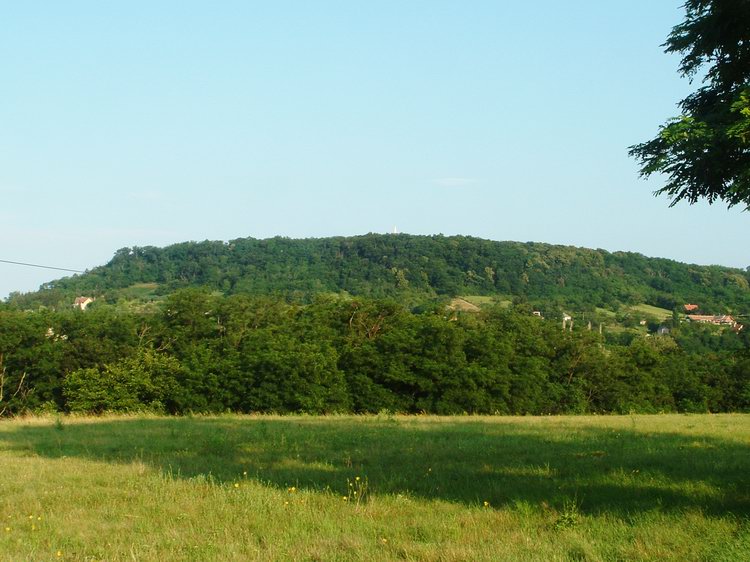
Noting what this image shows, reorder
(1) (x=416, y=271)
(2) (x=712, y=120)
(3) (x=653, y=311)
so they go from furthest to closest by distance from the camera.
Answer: (1) (x=416, y=271) < (3) (x=653, y=311) < (2) (x=712, y=120)

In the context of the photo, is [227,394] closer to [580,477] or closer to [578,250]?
[580,477]

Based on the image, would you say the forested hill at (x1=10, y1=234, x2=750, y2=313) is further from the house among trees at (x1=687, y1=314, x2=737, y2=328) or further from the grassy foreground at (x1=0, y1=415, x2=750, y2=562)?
the grassy foreground at (x1=0, y1=415, x2=750, y2=562)

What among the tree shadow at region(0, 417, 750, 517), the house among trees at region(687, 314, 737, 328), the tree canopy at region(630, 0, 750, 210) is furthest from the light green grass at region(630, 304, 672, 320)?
the tree canopy at region(630, 0, 750, 210)

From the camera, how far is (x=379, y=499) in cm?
948

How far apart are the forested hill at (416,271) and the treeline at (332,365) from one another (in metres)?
42.7

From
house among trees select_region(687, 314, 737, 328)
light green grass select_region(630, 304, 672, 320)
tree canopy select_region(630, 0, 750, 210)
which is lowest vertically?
house among trees select_region(687, 314, 737, 328)

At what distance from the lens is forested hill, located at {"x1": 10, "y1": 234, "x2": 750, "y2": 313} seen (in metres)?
115

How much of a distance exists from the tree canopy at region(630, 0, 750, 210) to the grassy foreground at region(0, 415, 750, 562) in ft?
12.4

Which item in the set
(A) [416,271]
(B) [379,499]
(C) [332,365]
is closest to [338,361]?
(C) [332,365]

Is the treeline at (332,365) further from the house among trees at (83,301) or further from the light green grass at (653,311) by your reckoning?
the light green grass at (653,311)

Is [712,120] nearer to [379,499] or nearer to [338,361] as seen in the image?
[379,499]

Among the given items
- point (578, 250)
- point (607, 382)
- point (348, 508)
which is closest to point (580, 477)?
point (348, 508)

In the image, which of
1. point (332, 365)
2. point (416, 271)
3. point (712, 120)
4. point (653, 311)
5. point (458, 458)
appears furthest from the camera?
point (416, 271)

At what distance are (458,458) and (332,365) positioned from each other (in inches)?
1631
